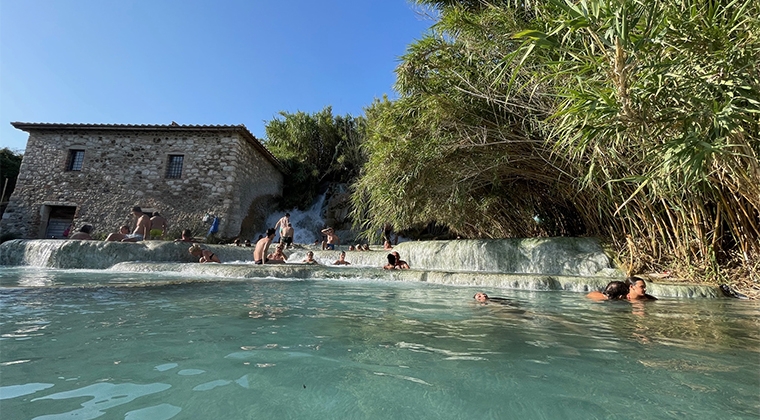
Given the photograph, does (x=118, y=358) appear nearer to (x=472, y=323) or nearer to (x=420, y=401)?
(x=420, y=401)

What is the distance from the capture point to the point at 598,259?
8.04 m

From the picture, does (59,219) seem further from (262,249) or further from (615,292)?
(615,292)

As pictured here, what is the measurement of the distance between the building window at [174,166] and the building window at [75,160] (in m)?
3.97

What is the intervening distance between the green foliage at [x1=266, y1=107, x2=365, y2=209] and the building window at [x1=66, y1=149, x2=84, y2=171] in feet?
28.6

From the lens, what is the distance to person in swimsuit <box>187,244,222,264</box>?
31.9ft

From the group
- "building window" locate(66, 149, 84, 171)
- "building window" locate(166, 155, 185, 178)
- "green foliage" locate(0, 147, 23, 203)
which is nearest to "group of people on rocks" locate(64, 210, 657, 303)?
"building window" locate(66, 149, 84, 171)

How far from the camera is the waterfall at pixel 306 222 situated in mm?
17473

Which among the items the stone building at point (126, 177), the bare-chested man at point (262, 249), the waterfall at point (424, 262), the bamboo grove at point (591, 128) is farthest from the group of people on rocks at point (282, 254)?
the stone building at point (126, 177)

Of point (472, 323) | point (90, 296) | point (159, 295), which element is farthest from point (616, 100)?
point (90, 296)

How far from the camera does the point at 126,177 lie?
15.7 meters

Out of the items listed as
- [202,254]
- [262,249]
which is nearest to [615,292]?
[262,249]

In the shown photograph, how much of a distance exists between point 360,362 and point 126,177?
694 inches

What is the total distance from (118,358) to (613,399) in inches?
94.3

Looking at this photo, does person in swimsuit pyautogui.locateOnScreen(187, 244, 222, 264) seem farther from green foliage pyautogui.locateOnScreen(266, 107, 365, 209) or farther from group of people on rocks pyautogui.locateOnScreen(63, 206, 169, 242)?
green foliage pyautogui.locateOnScreen(266, 107, 365, 209)
